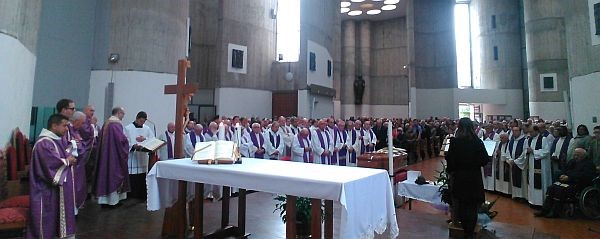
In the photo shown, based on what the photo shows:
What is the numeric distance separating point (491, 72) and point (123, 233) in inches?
978

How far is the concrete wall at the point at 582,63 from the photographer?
6.80m

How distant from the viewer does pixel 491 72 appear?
23406mm

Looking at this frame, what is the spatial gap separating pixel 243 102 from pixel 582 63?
1168cm

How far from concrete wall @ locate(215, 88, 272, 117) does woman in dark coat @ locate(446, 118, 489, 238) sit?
1189 centimetres

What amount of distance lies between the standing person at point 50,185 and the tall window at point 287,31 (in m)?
13.5

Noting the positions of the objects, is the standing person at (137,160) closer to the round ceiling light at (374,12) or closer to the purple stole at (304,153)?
the purple stole at (304,153)

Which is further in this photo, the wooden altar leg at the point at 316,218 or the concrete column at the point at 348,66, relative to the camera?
the concrete column at the point at 348,66

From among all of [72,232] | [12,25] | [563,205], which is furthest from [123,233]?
[563,205]

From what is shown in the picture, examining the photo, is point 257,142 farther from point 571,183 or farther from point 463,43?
point 463,43

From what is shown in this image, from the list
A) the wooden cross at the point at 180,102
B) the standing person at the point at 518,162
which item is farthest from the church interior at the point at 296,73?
the standing person at the point at 518,162

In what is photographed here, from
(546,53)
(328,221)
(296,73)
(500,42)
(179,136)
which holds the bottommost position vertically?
(328,221)

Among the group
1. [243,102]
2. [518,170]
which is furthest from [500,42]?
[518,170]

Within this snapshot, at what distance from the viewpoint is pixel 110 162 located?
575 centimetres

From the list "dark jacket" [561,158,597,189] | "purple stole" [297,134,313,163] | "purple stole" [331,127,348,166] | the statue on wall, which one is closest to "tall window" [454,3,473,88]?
the statue on wall
